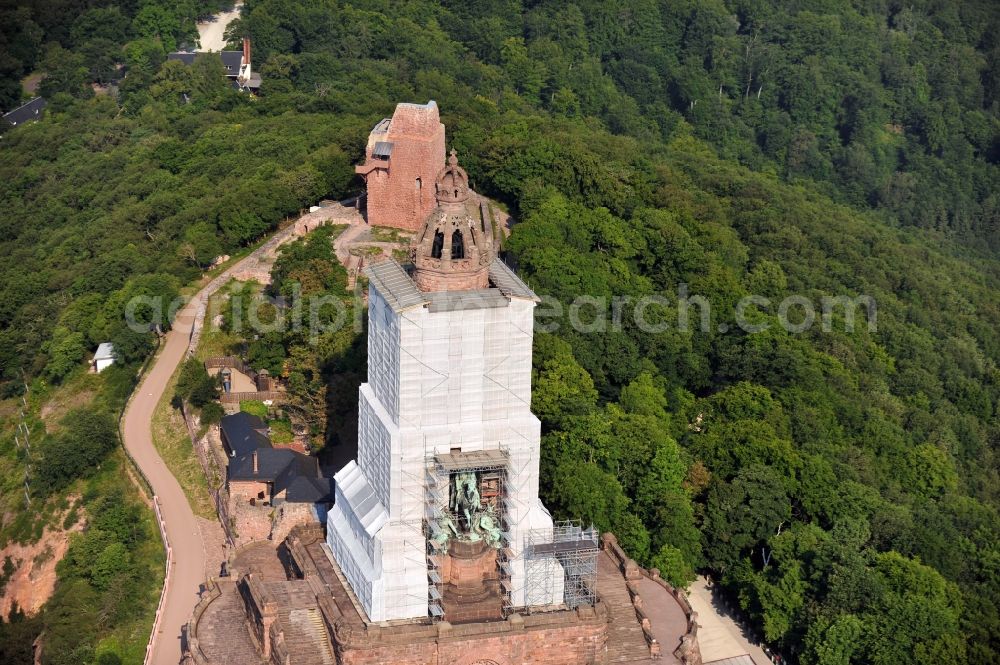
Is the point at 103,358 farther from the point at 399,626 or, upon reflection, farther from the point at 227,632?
the point at 399,626

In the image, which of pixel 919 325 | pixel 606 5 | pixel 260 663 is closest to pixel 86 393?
pixel 260 663

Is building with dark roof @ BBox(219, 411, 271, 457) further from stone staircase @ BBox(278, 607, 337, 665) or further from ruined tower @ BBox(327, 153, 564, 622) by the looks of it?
ruined tower @ BBox(327, 153, 564, 622)

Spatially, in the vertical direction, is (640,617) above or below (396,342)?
below

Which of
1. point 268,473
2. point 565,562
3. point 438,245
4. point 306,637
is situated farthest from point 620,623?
point 268,473

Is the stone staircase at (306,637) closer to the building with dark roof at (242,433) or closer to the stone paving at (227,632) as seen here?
the stone paving at (227,632)

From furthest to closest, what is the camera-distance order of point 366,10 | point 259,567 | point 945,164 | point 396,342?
point 945,164, point 366,10, point 259,567, point 396,342

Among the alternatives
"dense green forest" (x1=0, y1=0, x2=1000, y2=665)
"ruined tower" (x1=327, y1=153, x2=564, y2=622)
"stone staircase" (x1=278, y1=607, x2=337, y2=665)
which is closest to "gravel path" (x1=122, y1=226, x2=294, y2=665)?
"dense green forest" (x1=0, y1=0, x2=1000, y2=665)

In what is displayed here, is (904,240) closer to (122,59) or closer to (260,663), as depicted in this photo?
(122,59)
